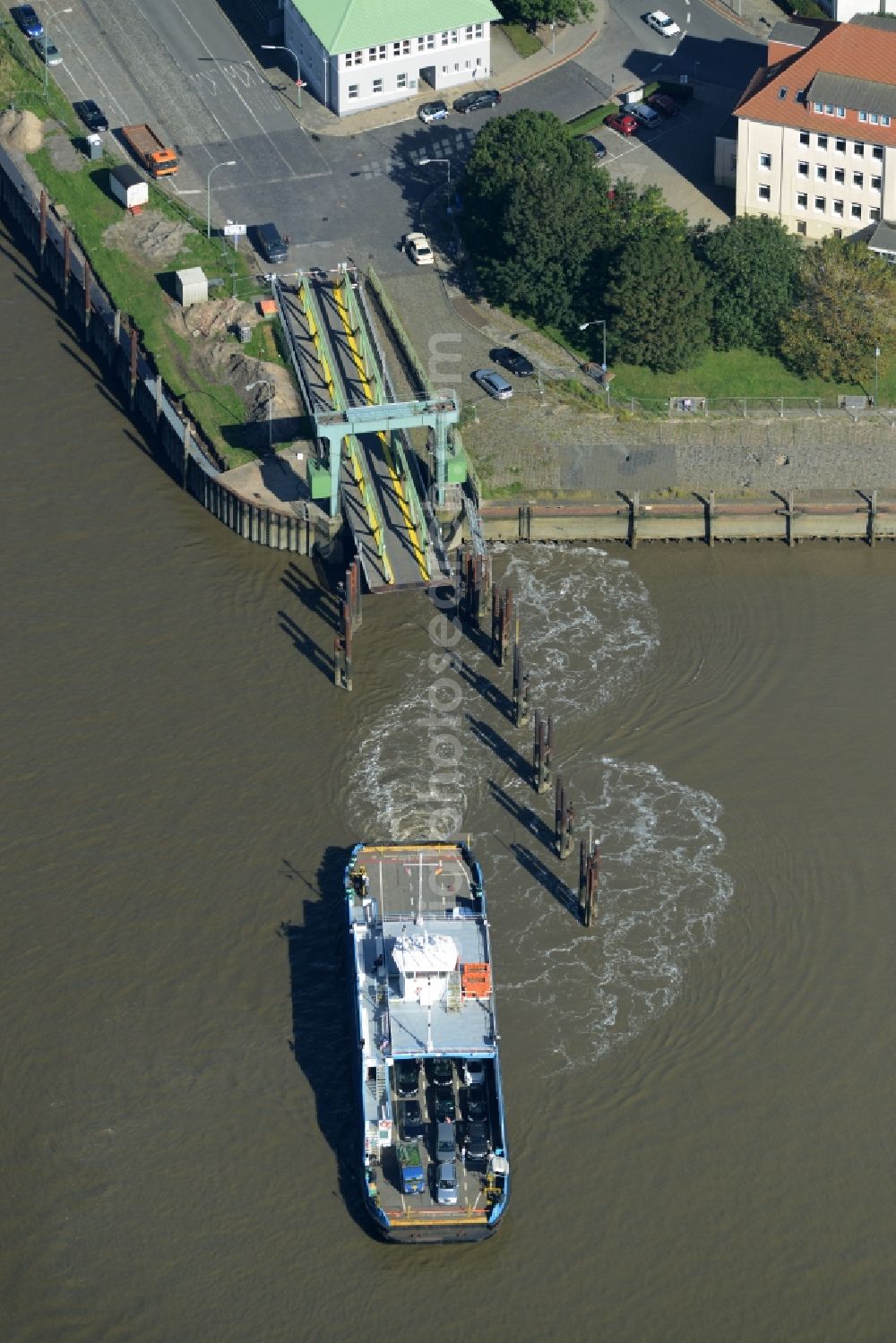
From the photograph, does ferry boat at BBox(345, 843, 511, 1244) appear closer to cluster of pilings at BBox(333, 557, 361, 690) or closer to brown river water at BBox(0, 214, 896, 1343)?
brown river water at BBox(0, 214, 896, 1343)

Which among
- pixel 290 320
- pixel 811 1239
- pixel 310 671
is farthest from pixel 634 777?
pixel 290 320

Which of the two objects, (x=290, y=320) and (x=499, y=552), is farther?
(x=290, y=320)

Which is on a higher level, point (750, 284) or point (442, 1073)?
point (750, 284)

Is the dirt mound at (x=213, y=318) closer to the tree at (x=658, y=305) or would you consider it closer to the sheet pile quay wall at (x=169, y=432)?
the sheet pile quay wall at (x=169, y=432)

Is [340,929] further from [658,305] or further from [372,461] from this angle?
[658,305]

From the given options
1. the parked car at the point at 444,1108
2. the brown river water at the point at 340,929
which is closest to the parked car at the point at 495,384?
the brown river water at the point at 340,929

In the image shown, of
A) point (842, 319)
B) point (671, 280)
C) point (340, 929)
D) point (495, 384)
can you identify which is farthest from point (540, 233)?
point (340, 929)

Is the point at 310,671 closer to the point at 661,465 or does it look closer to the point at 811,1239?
the point at 661,465

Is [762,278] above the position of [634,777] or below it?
above
